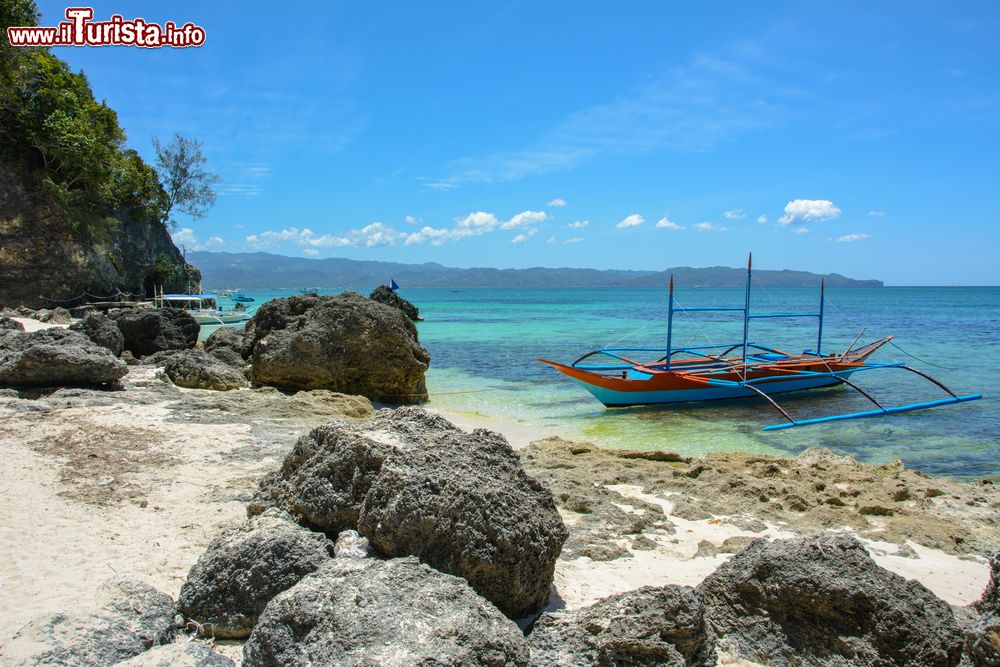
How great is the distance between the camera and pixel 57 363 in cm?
823

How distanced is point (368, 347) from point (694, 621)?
9.42m

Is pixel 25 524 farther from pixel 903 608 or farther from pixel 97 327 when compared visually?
pixel 97 327

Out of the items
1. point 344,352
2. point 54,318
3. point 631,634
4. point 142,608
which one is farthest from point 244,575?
point 54,318

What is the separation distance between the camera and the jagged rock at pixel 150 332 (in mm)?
13688

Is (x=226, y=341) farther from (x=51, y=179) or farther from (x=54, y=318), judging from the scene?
(x=51, y=179)

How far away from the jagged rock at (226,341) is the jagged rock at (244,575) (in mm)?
11062

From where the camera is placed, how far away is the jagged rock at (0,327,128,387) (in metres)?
8.06

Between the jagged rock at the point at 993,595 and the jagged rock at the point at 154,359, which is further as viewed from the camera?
the jagged rock at the point at 154,359

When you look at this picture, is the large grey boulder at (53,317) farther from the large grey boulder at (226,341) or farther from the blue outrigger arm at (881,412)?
the blue outrigger arm at (881,412)

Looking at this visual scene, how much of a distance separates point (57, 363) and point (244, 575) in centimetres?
665

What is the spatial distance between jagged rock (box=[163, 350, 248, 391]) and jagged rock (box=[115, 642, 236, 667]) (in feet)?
27.9

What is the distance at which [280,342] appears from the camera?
37.9ft

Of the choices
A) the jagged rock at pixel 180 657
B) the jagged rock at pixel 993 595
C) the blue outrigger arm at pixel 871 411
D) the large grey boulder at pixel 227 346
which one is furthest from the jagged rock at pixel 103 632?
the blue outrigger arm at pixel 871 411

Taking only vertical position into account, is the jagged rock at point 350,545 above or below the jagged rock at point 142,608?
above
